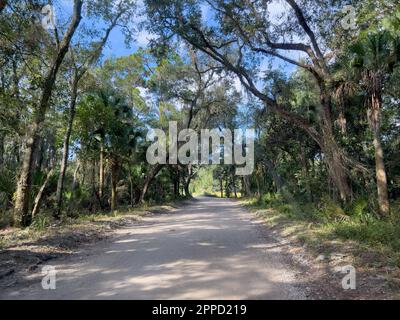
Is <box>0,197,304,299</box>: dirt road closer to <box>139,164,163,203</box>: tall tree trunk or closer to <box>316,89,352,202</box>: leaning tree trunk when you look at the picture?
<box>316,89,352,202</box>: leaning tree trunk

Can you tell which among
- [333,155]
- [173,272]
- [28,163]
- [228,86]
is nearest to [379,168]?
[333,155]

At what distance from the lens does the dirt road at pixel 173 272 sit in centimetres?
556

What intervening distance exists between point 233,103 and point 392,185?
1632 centimetres

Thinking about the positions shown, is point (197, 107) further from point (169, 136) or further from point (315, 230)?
point (315, 230)

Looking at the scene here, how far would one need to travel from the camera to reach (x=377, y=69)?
11.9 metres

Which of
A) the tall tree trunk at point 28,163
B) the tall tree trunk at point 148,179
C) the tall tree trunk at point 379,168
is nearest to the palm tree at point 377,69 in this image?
the tall tree trunk at point 379,168

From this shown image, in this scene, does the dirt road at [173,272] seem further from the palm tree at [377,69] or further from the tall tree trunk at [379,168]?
the palm tree at [377,69]

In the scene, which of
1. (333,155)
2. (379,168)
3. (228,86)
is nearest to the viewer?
(379,168)

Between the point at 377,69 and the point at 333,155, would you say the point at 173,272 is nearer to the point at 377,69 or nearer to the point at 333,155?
the point at 333,155

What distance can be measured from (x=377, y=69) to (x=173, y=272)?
9.51 m

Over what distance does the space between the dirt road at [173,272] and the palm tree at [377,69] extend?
4.33 metres

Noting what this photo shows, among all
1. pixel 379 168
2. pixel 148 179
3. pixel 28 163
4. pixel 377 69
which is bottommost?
pixel 148 179

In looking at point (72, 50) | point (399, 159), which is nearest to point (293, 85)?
point (399, 159)

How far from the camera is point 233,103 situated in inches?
1304
